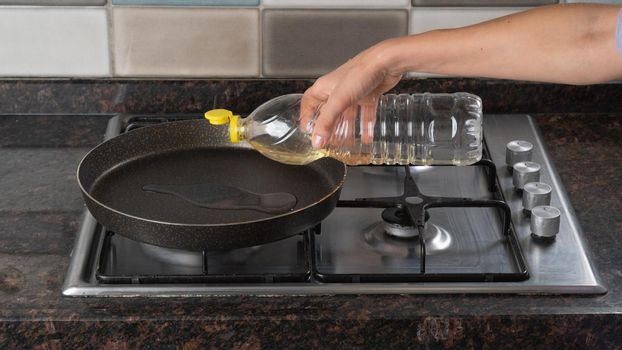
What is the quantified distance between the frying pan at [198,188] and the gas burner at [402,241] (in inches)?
3.4

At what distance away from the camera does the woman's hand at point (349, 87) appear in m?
1.15

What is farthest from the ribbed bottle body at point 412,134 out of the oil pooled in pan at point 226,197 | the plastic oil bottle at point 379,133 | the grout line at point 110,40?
the grout line at point 110,40

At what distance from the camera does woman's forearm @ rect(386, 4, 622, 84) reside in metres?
1.15

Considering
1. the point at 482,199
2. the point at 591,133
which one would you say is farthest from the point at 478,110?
the point at 591,133

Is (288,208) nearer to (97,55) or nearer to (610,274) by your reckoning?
(610,274)

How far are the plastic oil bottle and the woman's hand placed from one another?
32mm

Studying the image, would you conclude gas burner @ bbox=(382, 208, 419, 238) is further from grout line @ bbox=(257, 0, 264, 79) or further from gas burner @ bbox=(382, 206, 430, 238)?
grout line @ bbox=(257, 0, 264, 79)

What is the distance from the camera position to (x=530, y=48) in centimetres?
118

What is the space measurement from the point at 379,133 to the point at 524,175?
0.70 ft

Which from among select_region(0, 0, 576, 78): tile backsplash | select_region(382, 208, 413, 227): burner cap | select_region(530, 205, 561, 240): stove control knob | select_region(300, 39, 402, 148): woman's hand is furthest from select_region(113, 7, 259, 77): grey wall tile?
select_region(530, 205, 561, 240): stove control knob

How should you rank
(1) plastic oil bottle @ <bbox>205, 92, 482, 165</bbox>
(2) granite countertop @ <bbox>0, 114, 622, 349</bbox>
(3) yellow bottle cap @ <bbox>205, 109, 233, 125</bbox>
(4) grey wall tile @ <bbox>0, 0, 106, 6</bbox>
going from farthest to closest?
(4) grey wall tile @ <bbox>0, 0, 106, 6</bbox>, (1) plastic oil bottle @ <bbox>205, 92, 482, 165</bbox>, (3) yellow bottle cap @ <bbox>205, 109, 233, 125</bbox>, (2) granite countertop @ <bbox>0, 114, 622, 349</bbox>

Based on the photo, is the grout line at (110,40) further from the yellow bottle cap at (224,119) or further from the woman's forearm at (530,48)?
the woman's forearm at (530,48)

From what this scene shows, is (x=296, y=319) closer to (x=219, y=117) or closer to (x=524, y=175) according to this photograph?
(x=219, y=117)

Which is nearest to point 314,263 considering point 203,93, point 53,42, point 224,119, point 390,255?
point 390,255
